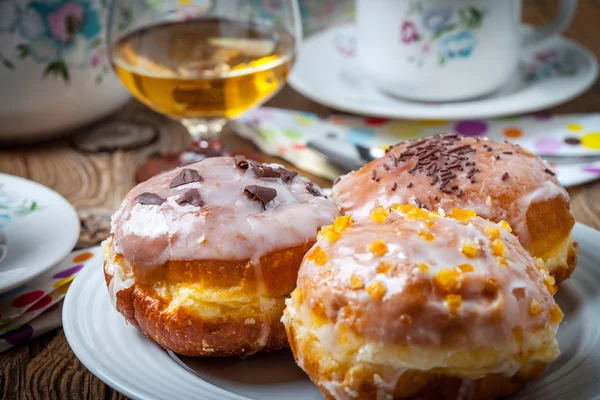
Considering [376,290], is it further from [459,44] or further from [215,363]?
[459,44]

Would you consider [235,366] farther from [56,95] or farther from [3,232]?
[56,95]

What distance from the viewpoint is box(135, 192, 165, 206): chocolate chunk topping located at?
1071mm

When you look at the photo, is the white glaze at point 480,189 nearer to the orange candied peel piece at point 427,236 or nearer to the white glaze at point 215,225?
the white glaze at point 215,225

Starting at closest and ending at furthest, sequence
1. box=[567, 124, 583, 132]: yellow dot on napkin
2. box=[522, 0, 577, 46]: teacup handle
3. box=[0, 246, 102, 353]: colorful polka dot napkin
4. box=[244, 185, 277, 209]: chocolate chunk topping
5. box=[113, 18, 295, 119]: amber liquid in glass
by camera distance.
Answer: box=[244, 185, 277, 209]: chocolate chunk topping
box=[0, 246, 102, 353]: colorful polka dot napkin
box=[113, 18, 295, 119]: amber liquid in glass
box=[567, 124, 583, 132]: yellow dot on napkin
box=[522, 0, 577, 46]: teacup handle

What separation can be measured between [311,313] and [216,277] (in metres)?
0.17

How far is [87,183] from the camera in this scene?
1901 mm

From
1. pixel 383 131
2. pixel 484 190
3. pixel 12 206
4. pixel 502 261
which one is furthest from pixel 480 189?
pixel 383 131

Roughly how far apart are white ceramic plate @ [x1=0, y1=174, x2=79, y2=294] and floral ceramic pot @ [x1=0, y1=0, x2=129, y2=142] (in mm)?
415

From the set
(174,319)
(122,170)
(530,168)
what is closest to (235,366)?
(174,319)

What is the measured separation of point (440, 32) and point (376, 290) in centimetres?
124

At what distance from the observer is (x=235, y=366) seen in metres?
1.06

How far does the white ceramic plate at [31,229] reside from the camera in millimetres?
1205

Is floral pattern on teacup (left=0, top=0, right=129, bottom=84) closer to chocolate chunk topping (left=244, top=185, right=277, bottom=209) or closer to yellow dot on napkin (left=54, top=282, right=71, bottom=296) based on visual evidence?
yellow dot on napkin (left=54, top=282, right=71, bottom=296)

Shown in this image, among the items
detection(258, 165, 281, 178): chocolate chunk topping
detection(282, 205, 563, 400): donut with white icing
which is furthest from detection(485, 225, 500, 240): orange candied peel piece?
detection(258, 165, 281, 178): chocolate chunk topping
